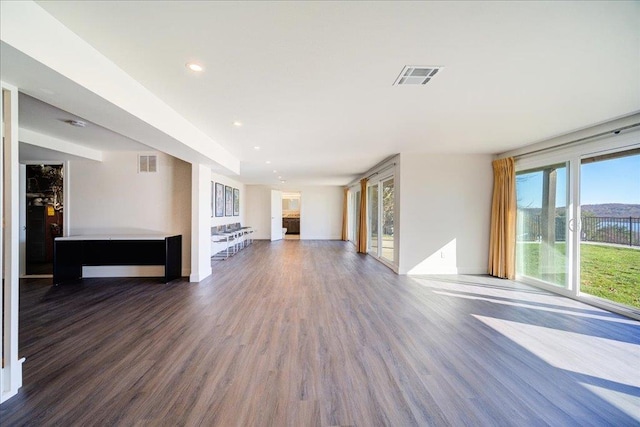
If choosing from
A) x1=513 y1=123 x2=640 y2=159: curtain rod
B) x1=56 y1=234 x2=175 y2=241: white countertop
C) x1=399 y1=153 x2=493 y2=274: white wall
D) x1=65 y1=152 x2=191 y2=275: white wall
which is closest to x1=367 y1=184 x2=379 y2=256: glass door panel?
x1=399 y1=153 x2=493 y2=274: white wall

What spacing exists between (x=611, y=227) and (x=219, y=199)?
8.33 m

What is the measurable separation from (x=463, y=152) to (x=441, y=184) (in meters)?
0.72

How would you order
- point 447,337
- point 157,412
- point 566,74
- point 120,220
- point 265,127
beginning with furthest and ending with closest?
point 120,220 → point 265,127 → point 447,337 → point 566,74 → point 157,412

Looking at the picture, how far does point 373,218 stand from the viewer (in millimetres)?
8133

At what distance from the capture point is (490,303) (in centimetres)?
379

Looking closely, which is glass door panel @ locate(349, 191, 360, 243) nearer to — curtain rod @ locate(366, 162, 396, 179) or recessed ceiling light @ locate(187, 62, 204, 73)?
curtain rod @ locate(366, 162, 396, 179)

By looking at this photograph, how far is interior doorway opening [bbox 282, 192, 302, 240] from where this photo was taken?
14242mm

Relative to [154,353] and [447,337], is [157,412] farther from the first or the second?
[447,337]

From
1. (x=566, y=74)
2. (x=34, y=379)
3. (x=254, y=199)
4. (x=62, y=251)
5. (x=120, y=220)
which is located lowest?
(x=34, y=379)

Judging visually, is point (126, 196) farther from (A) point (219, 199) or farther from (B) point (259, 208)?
(B) point (259, 208)

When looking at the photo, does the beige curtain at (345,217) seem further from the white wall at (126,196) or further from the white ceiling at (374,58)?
the white ceiling at (374,58)

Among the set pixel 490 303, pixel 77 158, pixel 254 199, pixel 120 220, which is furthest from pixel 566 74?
pixel 254 199

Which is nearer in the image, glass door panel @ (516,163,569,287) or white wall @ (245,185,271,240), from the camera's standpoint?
glass door panel @ (516,163,569,287)

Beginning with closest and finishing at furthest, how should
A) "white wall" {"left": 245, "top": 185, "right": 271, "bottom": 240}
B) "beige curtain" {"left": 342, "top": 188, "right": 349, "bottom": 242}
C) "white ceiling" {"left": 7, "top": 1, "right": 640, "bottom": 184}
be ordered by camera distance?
1. "white ceiling" {"left": 7, "top": 1, "right": 640, "bottom": 184}
2. "beige curtain" {"left": 342, "top": 188, "right": 349, "bottom": 242}
3. "white wall" {"left": 245, "top": 185, "right": 271, "bottom": 240}
